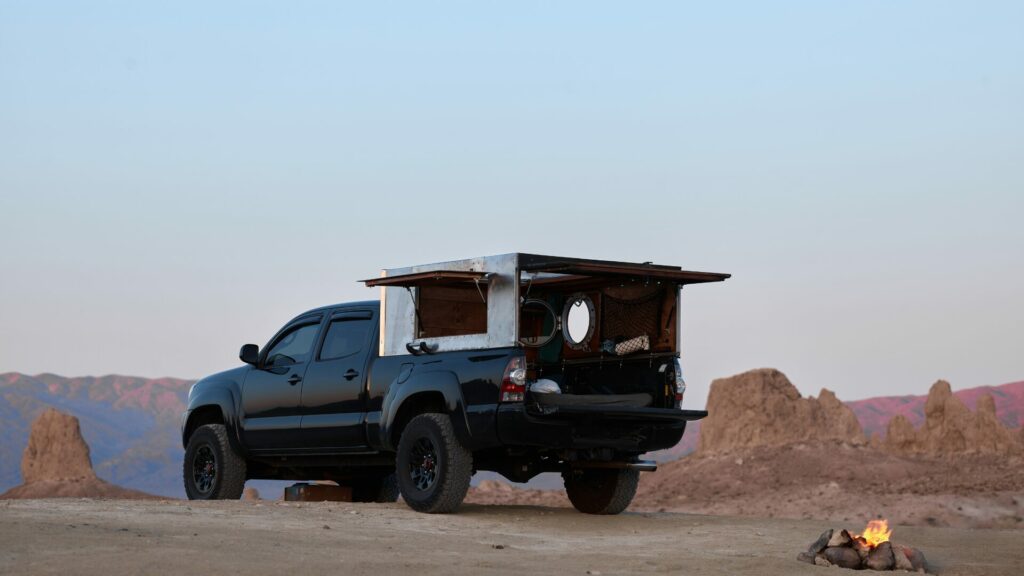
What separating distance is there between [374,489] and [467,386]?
156 inches

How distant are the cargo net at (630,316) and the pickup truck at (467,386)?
0.04 feet

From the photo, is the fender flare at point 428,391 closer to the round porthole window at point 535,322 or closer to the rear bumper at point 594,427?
the rear bumper at point 594,427

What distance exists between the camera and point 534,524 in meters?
13.0

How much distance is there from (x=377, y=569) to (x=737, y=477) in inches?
688

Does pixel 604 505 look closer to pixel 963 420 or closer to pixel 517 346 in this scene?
pixel 517 346

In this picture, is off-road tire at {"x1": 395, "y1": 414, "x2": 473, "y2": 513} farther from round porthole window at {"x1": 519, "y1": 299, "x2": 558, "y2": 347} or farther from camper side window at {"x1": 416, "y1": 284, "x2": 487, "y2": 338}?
round porthole window at {"x1": 519, "y1": 299, "x2": 558, "y2": 347}

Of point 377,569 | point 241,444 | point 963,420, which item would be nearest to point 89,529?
point 377,569

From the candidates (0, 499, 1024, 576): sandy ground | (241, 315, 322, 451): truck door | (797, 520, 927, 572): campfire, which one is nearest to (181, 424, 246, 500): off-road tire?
(241, 315, 322, 451): truck door

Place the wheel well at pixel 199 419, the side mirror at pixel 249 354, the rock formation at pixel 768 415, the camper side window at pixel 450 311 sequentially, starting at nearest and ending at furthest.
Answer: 1. the camper side window at pixel 450 311
2. the side mirror at pixel 249 354
3. the wheel well at pixel 199 419
4. the rock formation at pixel 768 415

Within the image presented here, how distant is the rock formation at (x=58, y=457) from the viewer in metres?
38.9

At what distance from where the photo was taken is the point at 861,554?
10.3 m

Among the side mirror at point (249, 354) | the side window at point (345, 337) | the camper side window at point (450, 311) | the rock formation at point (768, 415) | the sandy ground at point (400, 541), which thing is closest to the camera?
the sandy ground at point (400, 541)

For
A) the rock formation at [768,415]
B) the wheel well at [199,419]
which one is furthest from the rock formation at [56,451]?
the wheel well at [199,419]

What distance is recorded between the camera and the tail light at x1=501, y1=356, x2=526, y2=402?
12328 millimetres
